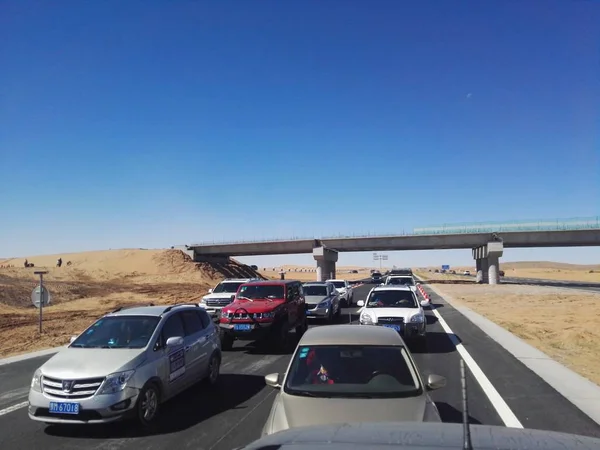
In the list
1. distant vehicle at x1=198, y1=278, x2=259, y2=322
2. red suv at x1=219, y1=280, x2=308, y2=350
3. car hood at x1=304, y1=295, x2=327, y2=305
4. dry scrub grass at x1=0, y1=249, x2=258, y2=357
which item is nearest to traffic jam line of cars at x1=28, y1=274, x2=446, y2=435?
red suv at x1=219, y1=280, x2=308, y2=350

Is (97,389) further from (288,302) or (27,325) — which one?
(27,325)

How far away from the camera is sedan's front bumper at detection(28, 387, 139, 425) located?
21.6ft

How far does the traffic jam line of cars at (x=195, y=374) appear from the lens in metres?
4.68

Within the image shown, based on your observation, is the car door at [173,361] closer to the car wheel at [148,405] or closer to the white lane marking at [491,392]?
the car wheel at [148,405]

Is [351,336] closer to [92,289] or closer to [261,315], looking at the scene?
[261,315]

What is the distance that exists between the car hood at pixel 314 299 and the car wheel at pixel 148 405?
13.8m

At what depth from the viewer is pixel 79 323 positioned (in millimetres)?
22625

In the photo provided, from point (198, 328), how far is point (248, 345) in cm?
624

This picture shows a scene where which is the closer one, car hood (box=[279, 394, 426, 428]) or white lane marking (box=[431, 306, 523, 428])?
car hood (box=[279, 394, 426, 428])

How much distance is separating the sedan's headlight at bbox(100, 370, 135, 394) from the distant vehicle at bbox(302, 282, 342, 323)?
1410 centimetres

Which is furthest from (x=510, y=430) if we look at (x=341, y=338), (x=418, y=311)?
(x=418, y=311)

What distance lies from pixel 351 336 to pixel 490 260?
61.2 metres

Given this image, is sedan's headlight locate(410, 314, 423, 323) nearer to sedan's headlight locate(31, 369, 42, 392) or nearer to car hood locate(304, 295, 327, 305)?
car hood locate(304, 295, 327, 305)

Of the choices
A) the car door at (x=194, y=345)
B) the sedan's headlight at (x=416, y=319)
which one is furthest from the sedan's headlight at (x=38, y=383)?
the sedan's headlight at (x=416, y=319)
